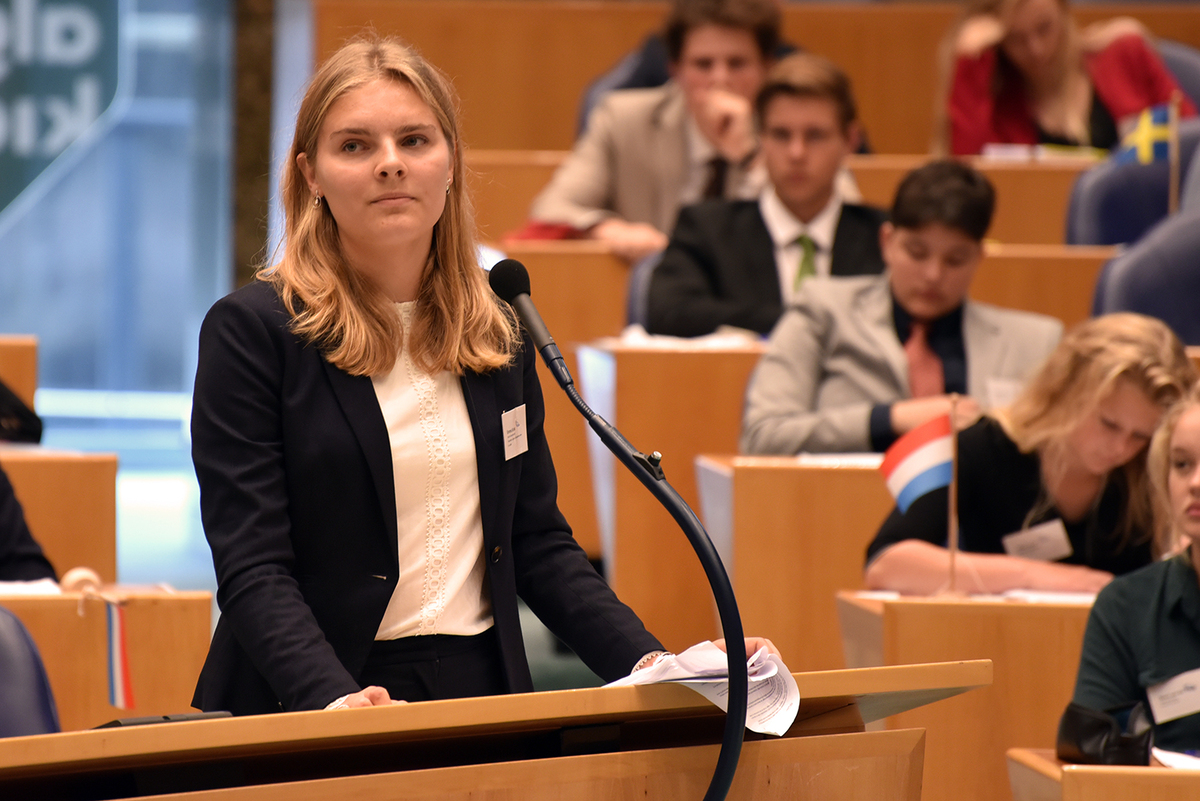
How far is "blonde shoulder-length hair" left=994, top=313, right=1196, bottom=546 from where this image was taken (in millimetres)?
2285

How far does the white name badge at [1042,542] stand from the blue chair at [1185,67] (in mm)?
3228

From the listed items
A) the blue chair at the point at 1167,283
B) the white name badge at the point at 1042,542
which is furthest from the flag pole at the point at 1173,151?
the white name badge at the point at 1042,542

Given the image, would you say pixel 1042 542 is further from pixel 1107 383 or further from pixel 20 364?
pixel 20 364

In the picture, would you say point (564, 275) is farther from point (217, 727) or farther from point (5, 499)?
point (217, 727)

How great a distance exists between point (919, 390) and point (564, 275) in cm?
111

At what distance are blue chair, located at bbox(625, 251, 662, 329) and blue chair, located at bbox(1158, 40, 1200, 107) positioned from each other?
2.46 m

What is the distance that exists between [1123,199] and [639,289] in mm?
1480

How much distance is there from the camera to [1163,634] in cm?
187

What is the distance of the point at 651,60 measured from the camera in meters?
4.62

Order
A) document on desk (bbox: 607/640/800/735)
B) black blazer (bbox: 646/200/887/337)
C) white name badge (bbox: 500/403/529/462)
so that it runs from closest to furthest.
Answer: document on desk (bbox: 607/640/800/735) < white name badge (bbox: 500/403/529/462) < black blazer (bbox: 646/200/887/337)

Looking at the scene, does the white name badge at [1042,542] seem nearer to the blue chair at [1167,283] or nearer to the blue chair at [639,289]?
the blue chair at [1167,283]

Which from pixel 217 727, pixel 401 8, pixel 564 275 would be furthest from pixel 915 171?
pixel 401 8

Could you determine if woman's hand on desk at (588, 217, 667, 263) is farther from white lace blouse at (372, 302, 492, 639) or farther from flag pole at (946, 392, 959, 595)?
white lace blouse at (372, 302, 492, 639)

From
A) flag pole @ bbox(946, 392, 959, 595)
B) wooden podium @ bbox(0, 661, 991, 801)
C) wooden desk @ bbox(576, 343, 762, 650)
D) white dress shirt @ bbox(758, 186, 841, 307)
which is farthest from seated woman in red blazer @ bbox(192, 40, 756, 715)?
white dress shirt @ bbox(758, 186, 841, 307)
